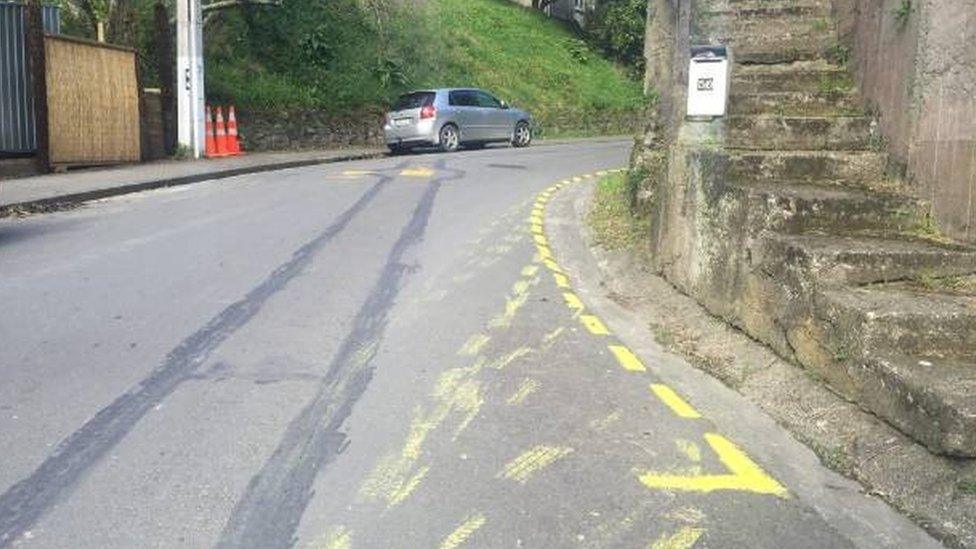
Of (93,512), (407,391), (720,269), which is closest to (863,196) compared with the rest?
(720,269)

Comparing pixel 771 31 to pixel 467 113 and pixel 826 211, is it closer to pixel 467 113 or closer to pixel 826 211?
pixel 826 211

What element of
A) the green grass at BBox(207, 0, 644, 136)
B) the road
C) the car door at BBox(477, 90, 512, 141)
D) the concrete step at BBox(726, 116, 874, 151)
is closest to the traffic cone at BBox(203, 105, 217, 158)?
the green grass at BBox(207, 0, 644, 136)

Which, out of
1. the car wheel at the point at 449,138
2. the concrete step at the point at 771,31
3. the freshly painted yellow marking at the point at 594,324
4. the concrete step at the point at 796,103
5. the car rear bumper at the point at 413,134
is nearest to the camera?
the freshly painted yellow marking at the point at 594,324

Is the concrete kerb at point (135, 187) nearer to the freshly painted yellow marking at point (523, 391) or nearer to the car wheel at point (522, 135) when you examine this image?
the car wheel at point (522, 135)

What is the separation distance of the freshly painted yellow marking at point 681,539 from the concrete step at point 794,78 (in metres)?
6.27

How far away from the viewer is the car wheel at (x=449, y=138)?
25.5m

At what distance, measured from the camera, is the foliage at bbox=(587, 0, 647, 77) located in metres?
44.2

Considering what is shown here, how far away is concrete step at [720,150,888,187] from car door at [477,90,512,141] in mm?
18999

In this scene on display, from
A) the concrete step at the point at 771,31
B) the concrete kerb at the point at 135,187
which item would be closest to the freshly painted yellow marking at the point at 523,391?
the concrete step at the point at 771,31

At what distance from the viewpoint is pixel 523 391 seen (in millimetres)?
5984

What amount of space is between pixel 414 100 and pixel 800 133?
690 inches

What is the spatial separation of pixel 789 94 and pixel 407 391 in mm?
5326

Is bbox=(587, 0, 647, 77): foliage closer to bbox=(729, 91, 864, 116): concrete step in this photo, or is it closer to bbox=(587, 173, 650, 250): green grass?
bbox=(587, 173, 650, 250): green grass

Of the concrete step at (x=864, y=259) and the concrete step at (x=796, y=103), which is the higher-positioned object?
the concrete step at (x=796, y=103)
